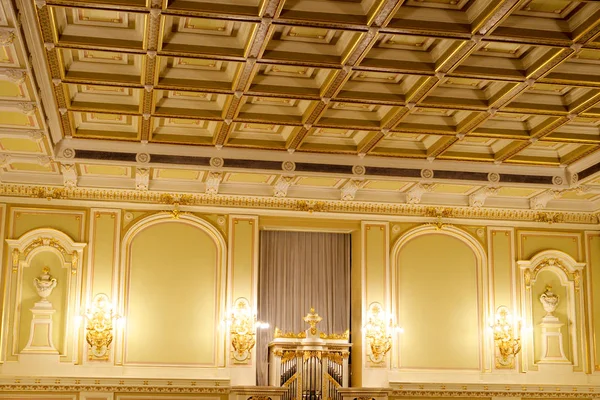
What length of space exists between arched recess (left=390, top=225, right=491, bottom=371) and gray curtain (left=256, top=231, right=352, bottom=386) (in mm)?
1561

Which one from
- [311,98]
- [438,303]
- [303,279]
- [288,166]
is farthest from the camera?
[303,279]

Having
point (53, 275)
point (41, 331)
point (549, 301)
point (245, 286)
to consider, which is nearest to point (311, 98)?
point (245, 286)

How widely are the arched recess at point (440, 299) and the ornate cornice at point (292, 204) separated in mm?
Answer: 464

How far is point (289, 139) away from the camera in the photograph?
1548 centimetres

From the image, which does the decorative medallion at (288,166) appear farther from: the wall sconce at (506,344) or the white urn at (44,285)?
the wall sconce at (506,344)

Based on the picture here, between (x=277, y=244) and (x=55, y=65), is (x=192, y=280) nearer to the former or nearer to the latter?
(x=277, y=244)

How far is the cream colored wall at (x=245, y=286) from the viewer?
1722 cm

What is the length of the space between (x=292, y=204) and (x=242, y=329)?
106 inches

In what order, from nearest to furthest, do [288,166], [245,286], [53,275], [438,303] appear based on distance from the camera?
[288,166] < [53,275] < [245,286] < [438,303]

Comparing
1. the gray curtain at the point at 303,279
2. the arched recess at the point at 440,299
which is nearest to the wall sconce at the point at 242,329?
the gray curtain at the point at 303,279

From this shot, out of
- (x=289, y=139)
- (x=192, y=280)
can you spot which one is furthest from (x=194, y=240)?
(x=289, y=139)

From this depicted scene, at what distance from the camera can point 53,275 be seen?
17.2m

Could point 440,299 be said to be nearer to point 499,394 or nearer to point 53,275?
point 499,394

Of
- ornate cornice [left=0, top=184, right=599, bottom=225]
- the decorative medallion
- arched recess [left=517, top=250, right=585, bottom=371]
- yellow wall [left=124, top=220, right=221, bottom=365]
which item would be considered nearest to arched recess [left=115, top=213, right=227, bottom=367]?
yellow wall [left=124, top=220, right=221, bottom=365]
